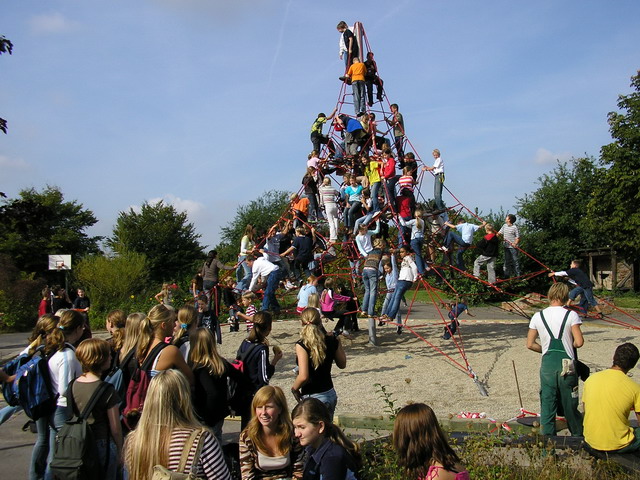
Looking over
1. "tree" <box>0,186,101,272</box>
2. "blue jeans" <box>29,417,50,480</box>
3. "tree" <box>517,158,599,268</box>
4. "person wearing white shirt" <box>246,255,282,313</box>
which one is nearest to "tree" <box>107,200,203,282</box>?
"tree" <box>0,186,101,272</box>

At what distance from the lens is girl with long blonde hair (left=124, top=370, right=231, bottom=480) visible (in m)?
2.69

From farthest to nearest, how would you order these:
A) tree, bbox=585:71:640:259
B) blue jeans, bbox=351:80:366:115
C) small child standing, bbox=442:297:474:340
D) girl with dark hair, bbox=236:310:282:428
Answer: tree, bbox=585:71:640:259, blue jeans, bbox=351:80:366:115, small child standing, bbox=442:297:474:340, girl with dark hair, bbox=236:310:282:428

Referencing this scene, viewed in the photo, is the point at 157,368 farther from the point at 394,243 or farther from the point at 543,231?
the point at 543,231

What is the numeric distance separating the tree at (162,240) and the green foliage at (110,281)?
42.7 ft

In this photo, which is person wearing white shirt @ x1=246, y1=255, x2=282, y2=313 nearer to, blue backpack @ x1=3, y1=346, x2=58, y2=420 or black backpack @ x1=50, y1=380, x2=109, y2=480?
blue backpack @ x1=3, y1=346, x2=58, y2=420

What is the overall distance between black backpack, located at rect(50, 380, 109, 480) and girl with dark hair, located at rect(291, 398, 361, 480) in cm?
133

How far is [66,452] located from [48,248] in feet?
109

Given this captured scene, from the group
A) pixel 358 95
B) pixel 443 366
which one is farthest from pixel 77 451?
pixel 358 95

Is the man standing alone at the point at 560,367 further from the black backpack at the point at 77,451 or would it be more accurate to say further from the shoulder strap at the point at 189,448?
the black backpack at the point at 77,451

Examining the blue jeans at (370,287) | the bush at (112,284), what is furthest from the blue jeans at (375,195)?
the bush at (112,284)

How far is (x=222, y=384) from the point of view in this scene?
3986mm

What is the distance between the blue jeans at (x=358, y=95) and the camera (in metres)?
12.6

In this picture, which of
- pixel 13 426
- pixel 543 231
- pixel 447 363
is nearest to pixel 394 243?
pixel 447 363

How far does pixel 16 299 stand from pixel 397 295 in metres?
15.9
